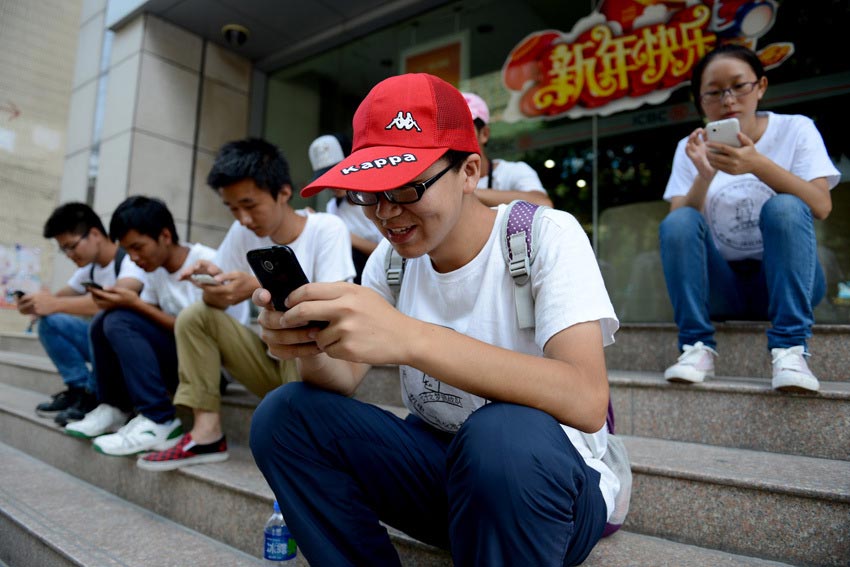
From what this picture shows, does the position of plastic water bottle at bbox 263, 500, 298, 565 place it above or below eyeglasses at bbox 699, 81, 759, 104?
below

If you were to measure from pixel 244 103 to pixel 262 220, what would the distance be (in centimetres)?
425

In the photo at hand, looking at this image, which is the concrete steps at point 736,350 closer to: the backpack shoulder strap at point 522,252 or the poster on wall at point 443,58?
the backpack shoulder strap at point 522,252

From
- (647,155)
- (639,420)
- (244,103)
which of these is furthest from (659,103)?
(244,103)

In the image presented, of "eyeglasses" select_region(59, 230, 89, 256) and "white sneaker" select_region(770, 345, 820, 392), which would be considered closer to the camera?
"white sneaker" select_region(770, 345, 820, 392)

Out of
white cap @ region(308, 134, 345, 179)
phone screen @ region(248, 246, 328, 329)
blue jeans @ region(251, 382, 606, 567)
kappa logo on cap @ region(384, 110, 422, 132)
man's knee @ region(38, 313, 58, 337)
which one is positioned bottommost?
blue jeans @ region(251, 382, 606, 567)

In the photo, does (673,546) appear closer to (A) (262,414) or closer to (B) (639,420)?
(B) (639,420)

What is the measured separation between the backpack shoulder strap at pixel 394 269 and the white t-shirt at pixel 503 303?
0.9 inches

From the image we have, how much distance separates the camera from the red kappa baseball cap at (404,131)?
3.56ft

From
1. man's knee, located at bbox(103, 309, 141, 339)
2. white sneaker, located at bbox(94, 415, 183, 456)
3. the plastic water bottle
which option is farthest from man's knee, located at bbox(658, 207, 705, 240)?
man's knee, located at bbox(103, 309, 141, 339)

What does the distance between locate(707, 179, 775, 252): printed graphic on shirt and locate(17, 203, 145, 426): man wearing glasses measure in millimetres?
3177

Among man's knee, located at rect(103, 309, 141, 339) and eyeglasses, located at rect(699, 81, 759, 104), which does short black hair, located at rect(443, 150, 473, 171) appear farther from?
man's knee, located at rect(103, 309, 141, 339)

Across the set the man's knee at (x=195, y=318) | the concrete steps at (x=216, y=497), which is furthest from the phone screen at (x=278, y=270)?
the man's knee at (x=195, y=318)

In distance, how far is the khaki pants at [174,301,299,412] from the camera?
2336 mm

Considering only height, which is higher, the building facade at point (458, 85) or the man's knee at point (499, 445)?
the building facade at point (458, 85)
